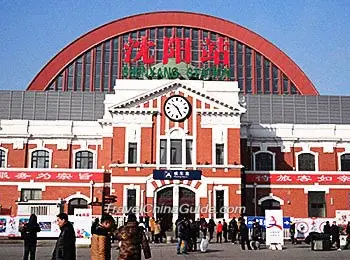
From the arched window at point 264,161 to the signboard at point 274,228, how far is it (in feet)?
69.2

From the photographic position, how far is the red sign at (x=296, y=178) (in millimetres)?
45844

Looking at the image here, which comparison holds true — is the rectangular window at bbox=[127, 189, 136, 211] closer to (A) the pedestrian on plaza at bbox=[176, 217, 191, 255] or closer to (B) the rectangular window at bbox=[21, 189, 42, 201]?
(B) the rectangular window at bbox=[21, 189, 42, 201]

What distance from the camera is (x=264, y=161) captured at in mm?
51312

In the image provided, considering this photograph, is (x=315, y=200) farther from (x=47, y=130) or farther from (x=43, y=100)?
(x=43, y=100)

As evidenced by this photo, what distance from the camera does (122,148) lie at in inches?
1711

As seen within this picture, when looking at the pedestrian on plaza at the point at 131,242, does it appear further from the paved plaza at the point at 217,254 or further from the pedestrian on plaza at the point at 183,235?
the pedestrian on plaza at the point at 183,235

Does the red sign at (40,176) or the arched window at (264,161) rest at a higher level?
the arched window at (264,161)


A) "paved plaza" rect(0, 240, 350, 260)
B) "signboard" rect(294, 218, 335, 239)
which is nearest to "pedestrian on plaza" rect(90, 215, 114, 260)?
"paved plaza" rect(0, 240, 350, 260)

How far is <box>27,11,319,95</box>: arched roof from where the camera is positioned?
6900cm

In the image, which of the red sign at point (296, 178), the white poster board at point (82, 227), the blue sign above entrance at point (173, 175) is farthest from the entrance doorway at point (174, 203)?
the white poster board at point (82, 227)

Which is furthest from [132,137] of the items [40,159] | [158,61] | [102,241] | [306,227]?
[102,241]

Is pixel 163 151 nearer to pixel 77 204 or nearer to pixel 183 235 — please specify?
pixel 77 204

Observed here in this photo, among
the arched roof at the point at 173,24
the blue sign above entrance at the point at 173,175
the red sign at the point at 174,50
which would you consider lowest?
the blue sign above entrance at the point at 173,175

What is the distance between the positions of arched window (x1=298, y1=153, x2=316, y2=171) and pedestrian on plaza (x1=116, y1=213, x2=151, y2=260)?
41.1m
